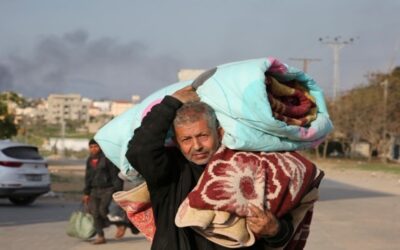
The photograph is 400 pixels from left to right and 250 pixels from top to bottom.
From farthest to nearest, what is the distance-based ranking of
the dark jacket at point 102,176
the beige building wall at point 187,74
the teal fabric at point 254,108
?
1. the dark jacket at point 102,176
2. the beige building wall at point 187,74
3. the teal fabric at point 254,108

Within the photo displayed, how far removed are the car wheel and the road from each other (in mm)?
192

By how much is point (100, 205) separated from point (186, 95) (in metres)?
8.62

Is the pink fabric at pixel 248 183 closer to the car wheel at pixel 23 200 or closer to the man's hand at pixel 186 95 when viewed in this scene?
the man's hand at pixel 186 95

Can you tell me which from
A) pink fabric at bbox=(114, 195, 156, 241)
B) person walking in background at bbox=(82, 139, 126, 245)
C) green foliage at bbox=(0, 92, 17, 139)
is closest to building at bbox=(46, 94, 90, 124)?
green foliage at bbox=(0, 92, 17, 139)

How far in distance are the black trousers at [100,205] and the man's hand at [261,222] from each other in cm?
872

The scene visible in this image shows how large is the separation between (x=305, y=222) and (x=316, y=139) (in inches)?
16.1

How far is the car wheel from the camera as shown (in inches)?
753

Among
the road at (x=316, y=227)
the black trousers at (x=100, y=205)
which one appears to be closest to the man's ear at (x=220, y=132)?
the road at (x=316, y=227)

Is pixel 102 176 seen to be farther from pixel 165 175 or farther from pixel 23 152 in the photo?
pixel 165 175

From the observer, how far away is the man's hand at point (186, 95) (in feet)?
11.5

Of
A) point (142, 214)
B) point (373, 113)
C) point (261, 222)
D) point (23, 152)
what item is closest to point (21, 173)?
point (23, 152)

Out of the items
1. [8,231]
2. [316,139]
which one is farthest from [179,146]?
[8,231]

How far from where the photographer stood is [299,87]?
143 inches

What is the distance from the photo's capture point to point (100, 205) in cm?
1190
